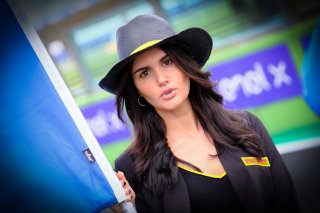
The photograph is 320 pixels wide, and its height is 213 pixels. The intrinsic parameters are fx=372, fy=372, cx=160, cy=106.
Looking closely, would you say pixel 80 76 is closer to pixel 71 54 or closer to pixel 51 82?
pixel 71 54

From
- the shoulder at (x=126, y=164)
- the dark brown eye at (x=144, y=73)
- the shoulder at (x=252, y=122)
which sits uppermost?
the dark brown eye at (x=144, y=73)

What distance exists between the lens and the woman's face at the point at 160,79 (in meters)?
1.59

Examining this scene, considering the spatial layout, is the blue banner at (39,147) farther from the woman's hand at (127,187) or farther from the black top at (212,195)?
Answer: the black top at (212,195)

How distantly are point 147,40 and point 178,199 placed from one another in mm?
696

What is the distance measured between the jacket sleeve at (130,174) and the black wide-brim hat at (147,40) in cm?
35

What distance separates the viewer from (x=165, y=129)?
181 cm

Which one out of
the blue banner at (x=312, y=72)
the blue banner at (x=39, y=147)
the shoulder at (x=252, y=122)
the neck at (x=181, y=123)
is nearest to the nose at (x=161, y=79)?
the neck at (x=181, y=123)

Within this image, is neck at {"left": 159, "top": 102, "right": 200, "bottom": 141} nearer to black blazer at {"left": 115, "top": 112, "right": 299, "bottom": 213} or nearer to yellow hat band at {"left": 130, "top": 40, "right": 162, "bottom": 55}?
black blazer at {"left": 115, "top": 112, "right": 299, "bottom": 213}

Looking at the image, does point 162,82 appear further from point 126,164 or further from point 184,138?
point 126,164

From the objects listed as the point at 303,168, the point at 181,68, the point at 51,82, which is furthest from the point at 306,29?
the point at 51,82

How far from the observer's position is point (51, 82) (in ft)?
4.87

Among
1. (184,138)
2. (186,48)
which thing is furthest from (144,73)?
(184,138)

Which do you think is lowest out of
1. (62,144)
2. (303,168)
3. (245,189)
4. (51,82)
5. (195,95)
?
(303,168)

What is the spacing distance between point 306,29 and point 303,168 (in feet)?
4.83
